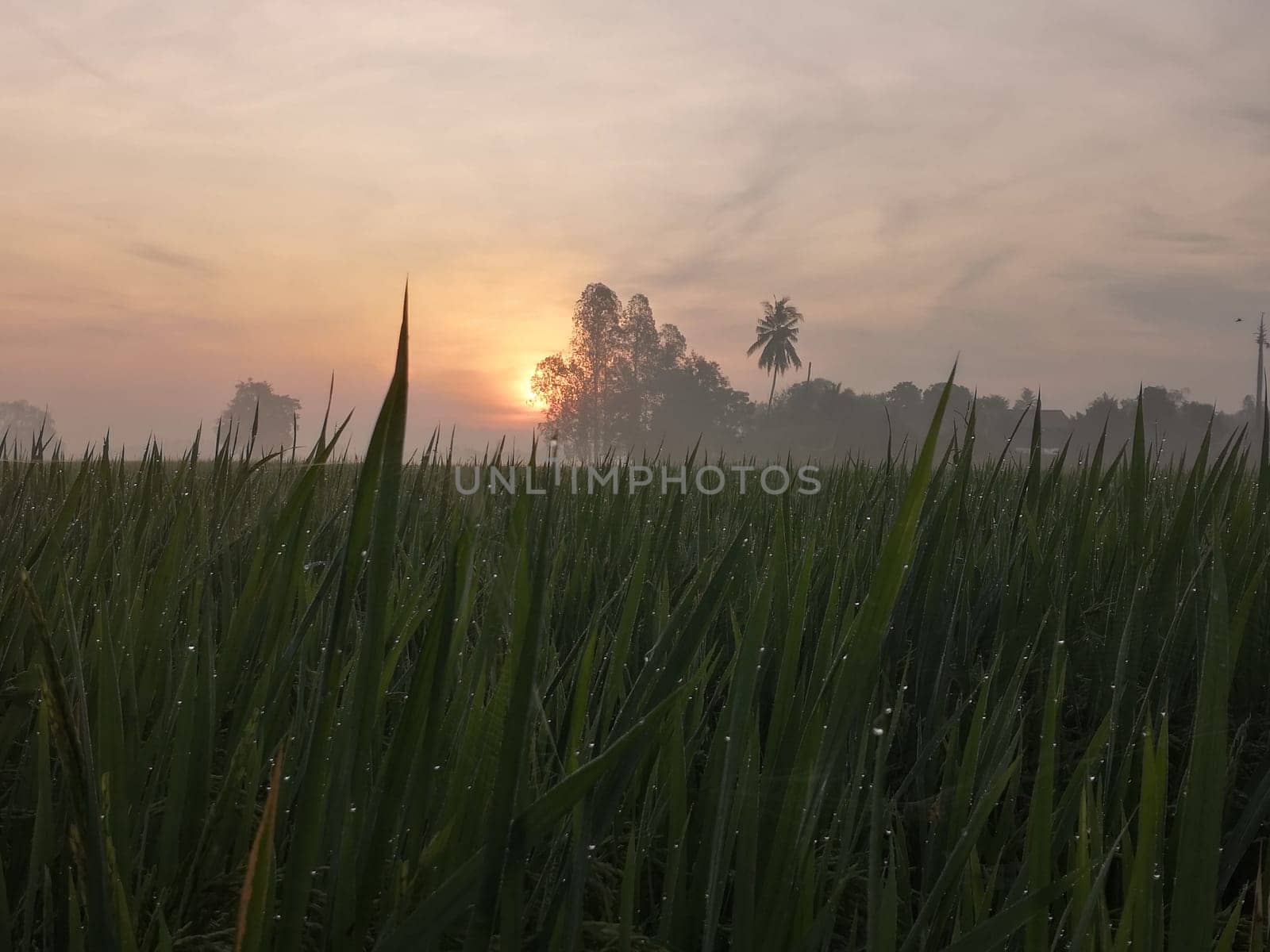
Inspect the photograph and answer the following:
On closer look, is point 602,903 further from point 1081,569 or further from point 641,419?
point 641,419

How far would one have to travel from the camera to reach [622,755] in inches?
23.1

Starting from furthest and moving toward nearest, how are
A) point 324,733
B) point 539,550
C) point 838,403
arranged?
point 838,403
point 324,733
point 539,550

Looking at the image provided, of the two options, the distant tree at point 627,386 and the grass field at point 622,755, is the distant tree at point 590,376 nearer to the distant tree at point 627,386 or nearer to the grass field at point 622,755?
the distant tree at point 627,386

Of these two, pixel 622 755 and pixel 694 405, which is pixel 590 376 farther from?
pixel 622 755

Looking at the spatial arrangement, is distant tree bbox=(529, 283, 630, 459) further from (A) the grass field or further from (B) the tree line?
(A) the grass field

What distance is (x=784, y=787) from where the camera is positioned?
0.77 meters

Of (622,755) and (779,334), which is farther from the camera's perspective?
(779,334)

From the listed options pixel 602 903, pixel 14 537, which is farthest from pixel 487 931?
pixel 14 537

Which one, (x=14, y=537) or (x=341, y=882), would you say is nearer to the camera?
(x=341, y=882)

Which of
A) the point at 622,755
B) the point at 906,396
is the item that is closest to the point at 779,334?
the point at 906,396

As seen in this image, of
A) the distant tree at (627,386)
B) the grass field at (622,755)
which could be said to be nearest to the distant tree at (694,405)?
the distant tree at (627,386)

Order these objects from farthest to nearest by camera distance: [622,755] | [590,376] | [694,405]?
[694,405], [590,376], [622,755]

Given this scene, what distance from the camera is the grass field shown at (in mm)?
A: 603

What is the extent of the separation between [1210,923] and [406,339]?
28.3 inches
